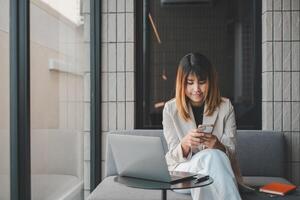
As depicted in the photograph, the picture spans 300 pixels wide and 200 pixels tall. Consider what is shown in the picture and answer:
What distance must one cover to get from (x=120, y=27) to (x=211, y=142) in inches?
66.0

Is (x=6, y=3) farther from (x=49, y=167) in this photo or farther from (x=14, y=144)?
(x=49, y=167)

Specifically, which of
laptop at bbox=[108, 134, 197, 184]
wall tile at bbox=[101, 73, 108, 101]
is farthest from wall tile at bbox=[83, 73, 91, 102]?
laptop at bbox=[108, 134, 197, 184]

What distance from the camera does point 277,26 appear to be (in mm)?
3465

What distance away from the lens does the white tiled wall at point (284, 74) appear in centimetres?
344

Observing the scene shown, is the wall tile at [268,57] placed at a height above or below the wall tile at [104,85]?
above

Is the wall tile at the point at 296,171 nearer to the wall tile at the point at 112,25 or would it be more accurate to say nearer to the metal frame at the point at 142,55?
the metal frame at the point at 142,55

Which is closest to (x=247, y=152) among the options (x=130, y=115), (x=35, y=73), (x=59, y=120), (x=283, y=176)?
(x=283, y=176)

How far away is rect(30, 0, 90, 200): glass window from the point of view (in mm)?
2230

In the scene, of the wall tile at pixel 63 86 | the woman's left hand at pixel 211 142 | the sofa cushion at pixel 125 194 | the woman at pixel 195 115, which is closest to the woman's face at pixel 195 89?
the woman at pixel 195 115

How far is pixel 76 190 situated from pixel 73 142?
398mm

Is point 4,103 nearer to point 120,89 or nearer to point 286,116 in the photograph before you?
point 120,89

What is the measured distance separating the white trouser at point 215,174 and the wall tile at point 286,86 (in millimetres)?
1464

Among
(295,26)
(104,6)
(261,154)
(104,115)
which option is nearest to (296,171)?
(261,154)

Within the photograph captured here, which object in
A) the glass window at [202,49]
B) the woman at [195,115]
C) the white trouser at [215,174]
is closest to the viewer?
the white trouser at [215,174]
